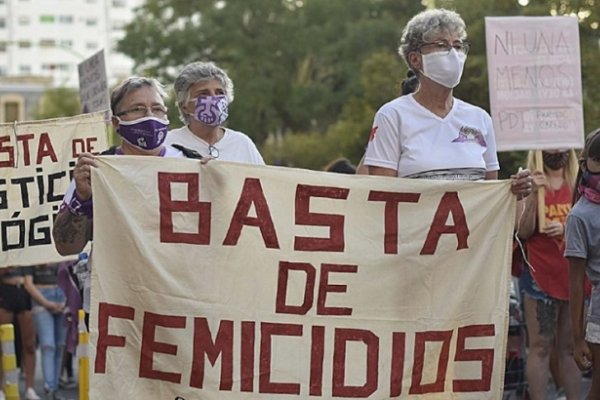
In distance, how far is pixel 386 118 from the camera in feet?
18.8

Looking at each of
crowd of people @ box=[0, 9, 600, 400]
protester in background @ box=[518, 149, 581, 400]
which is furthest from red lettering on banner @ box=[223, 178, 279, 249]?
protester in background @ box=[518, 149, 581, 400]

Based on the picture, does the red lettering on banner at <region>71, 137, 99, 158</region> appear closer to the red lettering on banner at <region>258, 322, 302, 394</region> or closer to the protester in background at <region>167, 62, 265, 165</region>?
the protester in background at <region>167, 62, 265, 165</region>

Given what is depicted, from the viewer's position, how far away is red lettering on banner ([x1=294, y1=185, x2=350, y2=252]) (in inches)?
209

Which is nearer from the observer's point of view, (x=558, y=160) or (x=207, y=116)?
(x=207, y=116)

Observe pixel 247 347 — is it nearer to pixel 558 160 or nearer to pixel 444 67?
pixel 444 67

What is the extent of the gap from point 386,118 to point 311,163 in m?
40.4

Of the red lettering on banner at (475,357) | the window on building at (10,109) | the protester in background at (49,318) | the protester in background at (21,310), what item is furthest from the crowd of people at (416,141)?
the window on building at (10,109)

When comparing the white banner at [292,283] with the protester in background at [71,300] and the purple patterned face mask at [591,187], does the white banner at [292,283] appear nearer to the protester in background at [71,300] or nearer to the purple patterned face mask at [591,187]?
the purple patterned face mask at [591,187]

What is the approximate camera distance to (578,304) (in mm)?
6188

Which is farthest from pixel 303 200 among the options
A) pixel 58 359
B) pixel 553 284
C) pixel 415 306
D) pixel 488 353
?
pixel 58 359

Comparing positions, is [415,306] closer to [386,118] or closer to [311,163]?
[386,118]

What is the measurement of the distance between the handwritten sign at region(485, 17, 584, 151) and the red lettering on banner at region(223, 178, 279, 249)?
3.10m

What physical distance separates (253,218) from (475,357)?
1.08 metres

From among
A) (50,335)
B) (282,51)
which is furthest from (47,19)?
(50,335)
